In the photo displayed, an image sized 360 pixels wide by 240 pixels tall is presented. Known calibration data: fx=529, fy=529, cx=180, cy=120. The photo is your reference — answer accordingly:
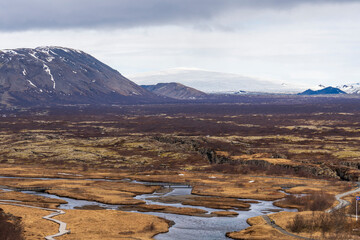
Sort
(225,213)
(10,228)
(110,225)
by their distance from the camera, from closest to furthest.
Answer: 1. (10,228)
2. (110,225)
3. (225,213)

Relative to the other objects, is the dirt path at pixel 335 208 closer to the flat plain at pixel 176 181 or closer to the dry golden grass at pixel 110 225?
the flat plain at pixel 176 181

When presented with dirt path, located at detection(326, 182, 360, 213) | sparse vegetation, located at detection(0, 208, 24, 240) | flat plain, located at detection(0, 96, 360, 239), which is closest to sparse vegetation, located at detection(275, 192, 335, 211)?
flat plain, located at detection(0, 96, 360, 239)

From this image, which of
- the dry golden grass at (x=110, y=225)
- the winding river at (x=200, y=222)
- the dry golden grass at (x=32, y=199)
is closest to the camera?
the dry golden grass at (x=110, y=225)

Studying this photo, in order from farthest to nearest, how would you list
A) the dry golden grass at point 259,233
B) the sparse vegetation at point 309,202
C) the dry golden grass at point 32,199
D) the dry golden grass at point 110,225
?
1. the dry golden grass at point 32,199
2. the sparse vegetation at point 309,202
3. the dry golden grass at point 110,225
4. the dry golden grass at point 259,233

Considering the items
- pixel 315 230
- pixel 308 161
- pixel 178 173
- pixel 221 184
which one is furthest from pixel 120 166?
pixel 315 230

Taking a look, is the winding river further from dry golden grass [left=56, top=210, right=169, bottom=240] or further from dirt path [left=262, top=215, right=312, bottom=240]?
dirt path [left=262, top=215, right=312, bottom=240]

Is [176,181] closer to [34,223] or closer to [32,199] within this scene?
[32,199]

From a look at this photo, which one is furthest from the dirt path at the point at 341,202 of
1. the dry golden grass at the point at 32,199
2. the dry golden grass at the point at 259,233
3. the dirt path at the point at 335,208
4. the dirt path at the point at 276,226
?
the dry golden grass at the point at 32,199

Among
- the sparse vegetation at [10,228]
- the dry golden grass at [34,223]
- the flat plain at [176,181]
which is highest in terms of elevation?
the sparse vegetation at [10,228]

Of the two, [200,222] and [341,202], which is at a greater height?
[341,202]

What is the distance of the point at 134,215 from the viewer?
9412cm

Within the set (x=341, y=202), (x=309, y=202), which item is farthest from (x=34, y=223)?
(x=341, y=202)

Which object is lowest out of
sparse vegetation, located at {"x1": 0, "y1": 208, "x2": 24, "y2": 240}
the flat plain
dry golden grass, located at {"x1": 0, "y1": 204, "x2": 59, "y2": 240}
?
the flat plain

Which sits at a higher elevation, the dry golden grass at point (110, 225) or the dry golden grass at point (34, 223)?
the dry golden grass at point (34, 223)
